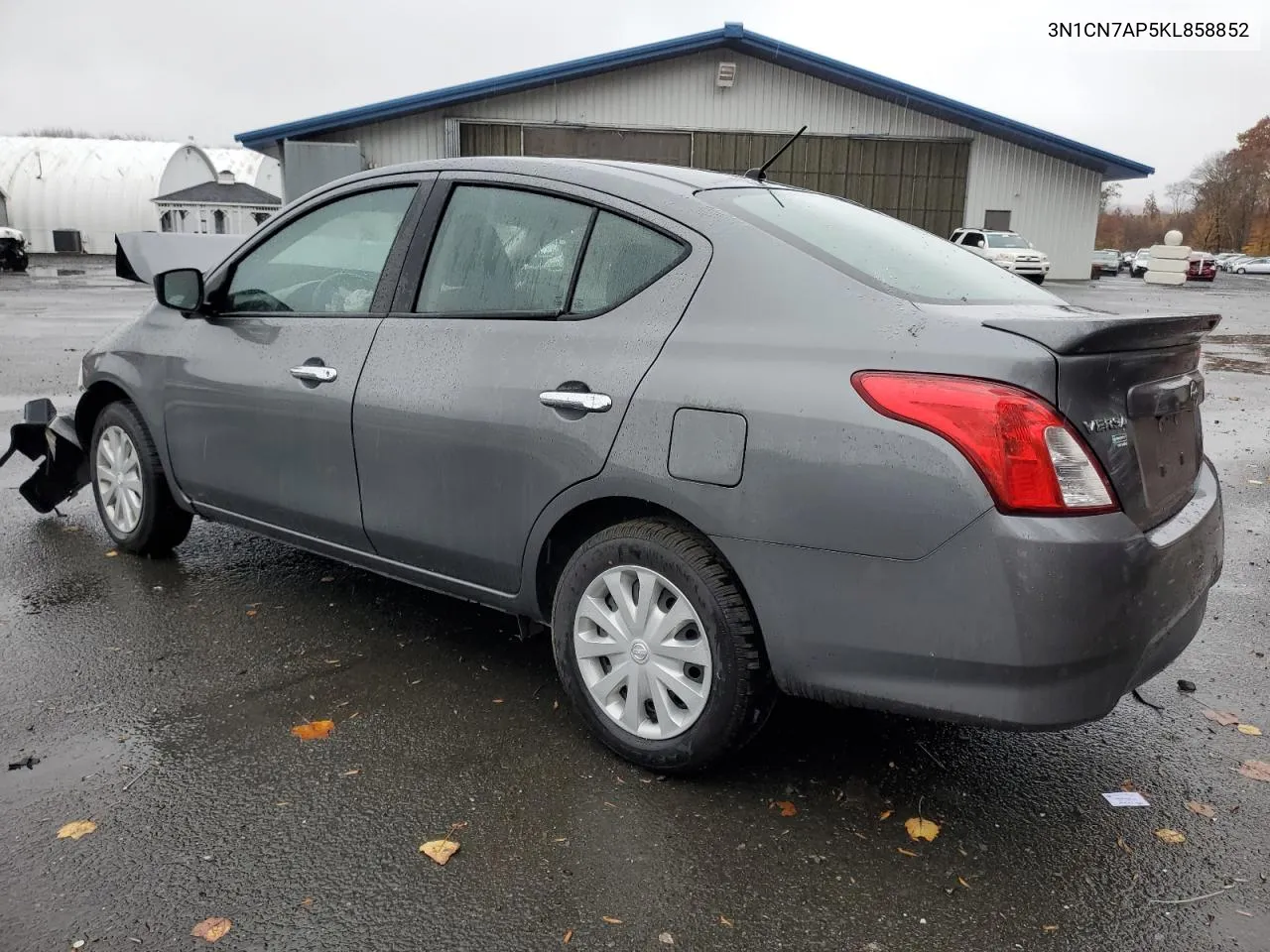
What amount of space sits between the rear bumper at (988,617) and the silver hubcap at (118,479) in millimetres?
3286

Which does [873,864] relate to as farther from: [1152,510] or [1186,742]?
[1186,742]

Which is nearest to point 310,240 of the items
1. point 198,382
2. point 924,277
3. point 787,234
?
point 198,382

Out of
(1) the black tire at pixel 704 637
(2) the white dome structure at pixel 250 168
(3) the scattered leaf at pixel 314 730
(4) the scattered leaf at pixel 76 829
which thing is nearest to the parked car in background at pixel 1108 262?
(2) the white dome structure at pixel 250 168

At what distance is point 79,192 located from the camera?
182ft

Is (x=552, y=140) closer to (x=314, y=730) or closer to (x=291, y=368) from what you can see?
(x=291, y=368)

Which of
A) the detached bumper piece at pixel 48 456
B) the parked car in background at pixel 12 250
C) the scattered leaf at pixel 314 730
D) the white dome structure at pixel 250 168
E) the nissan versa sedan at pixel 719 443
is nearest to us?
the nissan versa sedan at pixel 719 443

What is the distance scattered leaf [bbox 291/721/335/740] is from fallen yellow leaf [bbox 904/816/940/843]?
5.76 feet

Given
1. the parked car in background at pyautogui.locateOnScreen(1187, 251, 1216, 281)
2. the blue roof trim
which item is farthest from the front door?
the parked car in background at pyautogui.locateOnScreen(1187, 251, 1216, 281)

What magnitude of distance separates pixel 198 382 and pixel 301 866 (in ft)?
7.74

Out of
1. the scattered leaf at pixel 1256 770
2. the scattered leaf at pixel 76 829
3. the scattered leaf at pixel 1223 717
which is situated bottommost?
the scattered leaf at pixel 1223 717

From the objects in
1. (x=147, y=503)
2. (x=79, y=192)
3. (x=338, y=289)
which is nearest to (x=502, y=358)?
(x=338, y=289)

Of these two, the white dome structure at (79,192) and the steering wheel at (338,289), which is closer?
the steering wheel at (338,289)

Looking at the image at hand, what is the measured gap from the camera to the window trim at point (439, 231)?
306 cm

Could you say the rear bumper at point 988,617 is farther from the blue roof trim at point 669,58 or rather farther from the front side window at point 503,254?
the blue roof trim at point 669,58
